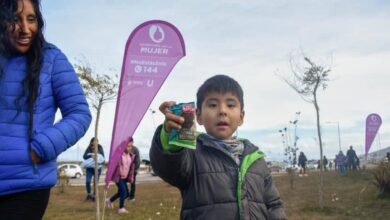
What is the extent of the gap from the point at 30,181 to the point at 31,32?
0.75m

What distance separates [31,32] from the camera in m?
2.35

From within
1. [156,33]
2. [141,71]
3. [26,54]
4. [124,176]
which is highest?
[156,33]

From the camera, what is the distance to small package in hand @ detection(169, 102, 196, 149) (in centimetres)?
202

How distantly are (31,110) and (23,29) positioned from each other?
419mm

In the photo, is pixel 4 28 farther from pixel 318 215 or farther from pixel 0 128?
pixel 318 215

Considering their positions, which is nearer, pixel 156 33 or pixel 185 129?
pixel 185 129

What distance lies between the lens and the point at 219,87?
2666 millimetres

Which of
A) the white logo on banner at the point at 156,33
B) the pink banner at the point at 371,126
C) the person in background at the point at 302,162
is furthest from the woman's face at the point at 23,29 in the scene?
the person in background at the point at 302,162

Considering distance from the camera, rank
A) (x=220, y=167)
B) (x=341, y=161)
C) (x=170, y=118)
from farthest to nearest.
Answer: (x=341, y=161) < (x=220, y=167) < (x=170, y=118)

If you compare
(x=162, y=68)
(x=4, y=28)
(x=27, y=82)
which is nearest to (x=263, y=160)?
(x=27, y=82)

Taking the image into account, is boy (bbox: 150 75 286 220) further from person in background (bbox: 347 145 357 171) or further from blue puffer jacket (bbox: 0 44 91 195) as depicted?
person in background (bbox: 347 145 357 171)

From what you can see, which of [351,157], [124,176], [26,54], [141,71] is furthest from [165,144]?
[351,157]

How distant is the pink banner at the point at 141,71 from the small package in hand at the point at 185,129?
361 cm

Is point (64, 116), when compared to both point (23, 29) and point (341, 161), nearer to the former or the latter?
point (23, 29)
